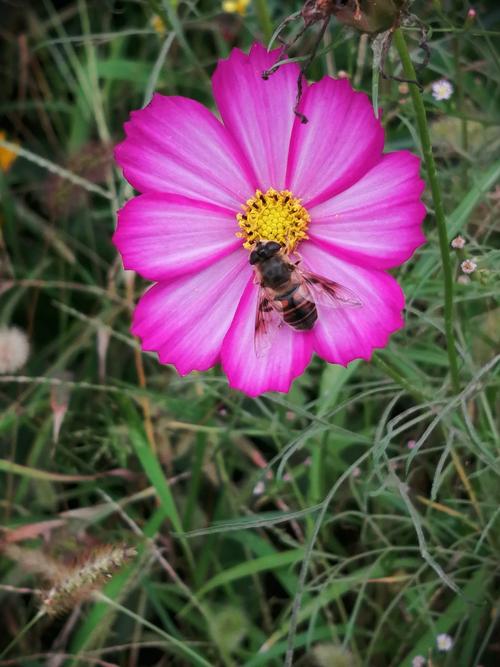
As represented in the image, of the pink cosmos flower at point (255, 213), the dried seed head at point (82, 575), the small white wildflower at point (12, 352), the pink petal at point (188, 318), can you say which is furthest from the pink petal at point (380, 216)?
the small white wildflower at point (12, 352)

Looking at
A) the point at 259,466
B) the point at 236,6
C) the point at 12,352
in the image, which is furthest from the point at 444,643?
the point at 236,6

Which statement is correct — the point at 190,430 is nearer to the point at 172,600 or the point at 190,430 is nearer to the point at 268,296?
the point at 172,600

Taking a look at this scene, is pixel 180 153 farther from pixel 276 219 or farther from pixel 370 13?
pixel 370 13

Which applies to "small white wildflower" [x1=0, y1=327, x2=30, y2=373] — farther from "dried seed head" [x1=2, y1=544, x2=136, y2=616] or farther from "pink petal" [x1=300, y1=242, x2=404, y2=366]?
"pink petal" [x1=300, y1=242, x2=404, y2=366]

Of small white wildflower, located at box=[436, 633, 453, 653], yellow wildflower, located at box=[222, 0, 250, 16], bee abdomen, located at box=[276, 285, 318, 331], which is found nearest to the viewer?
bee abdomen, located at box=[276, 285, 318, 331]

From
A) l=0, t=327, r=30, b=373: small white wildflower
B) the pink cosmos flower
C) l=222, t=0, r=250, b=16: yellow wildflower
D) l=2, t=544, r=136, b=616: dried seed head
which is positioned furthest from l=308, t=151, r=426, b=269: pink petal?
l=222, t=0, r=250, b=16: yellow wildflower
